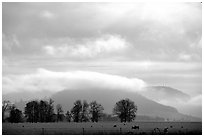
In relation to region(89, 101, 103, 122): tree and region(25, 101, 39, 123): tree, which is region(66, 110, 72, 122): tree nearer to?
region(89, 101, 103, 122): tree

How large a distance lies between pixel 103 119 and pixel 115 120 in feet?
13.0

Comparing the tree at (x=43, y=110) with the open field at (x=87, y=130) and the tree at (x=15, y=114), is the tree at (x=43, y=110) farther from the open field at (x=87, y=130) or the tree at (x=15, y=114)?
the open field at (x=87, y=130)

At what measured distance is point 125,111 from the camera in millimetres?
35812

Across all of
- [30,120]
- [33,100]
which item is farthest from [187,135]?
[33,100]

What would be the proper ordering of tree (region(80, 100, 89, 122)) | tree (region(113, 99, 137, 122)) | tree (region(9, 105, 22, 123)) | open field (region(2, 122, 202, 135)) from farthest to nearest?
tree (region(80, 100, 89, 122)) < tree (region(113, 99, 137, 122)) < tree (region(9, 105, 22, 123)) < open field (region(2, 122, 202, 135))

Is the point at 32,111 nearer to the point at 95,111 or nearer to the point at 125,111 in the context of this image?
the point at 95,111

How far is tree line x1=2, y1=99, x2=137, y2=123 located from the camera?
34500 mm

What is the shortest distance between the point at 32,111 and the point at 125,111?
1002 cm

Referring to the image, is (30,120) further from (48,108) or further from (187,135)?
(187,135)

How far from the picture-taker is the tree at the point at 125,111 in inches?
1379

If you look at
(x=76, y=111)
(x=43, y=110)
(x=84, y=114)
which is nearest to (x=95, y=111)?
(x=84, y=114)

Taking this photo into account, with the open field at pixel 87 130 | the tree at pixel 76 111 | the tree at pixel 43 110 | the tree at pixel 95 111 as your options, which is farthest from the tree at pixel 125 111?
the open field at pixel 87 130

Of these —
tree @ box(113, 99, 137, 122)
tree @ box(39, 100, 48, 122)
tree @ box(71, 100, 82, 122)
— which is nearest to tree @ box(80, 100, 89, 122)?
tree @ box(71, 100, 82, 122)

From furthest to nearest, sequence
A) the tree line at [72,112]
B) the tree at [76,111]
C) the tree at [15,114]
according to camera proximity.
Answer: the tree at [76,111], the tree line at [72,112], the tree at [15,114]
